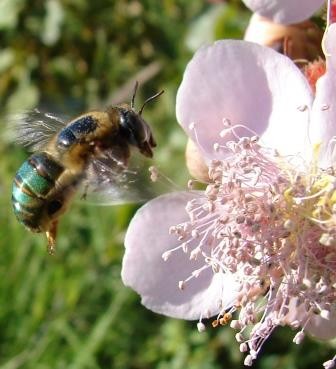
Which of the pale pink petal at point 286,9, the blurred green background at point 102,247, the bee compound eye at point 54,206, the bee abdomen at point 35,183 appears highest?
the pale pink petal at point 286,9

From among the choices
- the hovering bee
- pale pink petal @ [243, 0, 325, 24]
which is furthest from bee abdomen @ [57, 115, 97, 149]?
pale pink petal @ [243, 0, 325, 24]

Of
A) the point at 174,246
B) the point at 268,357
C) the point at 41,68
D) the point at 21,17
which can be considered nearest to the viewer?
the point at 174,246

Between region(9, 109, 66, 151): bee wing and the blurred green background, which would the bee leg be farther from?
the blurred green background

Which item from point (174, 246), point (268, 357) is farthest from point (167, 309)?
point (268, 357)

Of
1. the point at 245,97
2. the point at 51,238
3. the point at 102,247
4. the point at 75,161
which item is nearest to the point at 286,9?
the point at 245,97

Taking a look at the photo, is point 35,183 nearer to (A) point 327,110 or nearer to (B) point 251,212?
(B) point 251,212

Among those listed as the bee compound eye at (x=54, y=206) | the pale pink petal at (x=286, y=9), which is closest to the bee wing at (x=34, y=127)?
the bee compound eye at (x=54, y=206)

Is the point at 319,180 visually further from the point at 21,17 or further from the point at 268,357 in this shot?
the point at 21,17

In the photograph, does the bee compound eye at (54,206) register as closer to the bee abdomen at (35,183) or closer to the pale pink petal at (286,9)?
the bee abdomen at (35,183)
